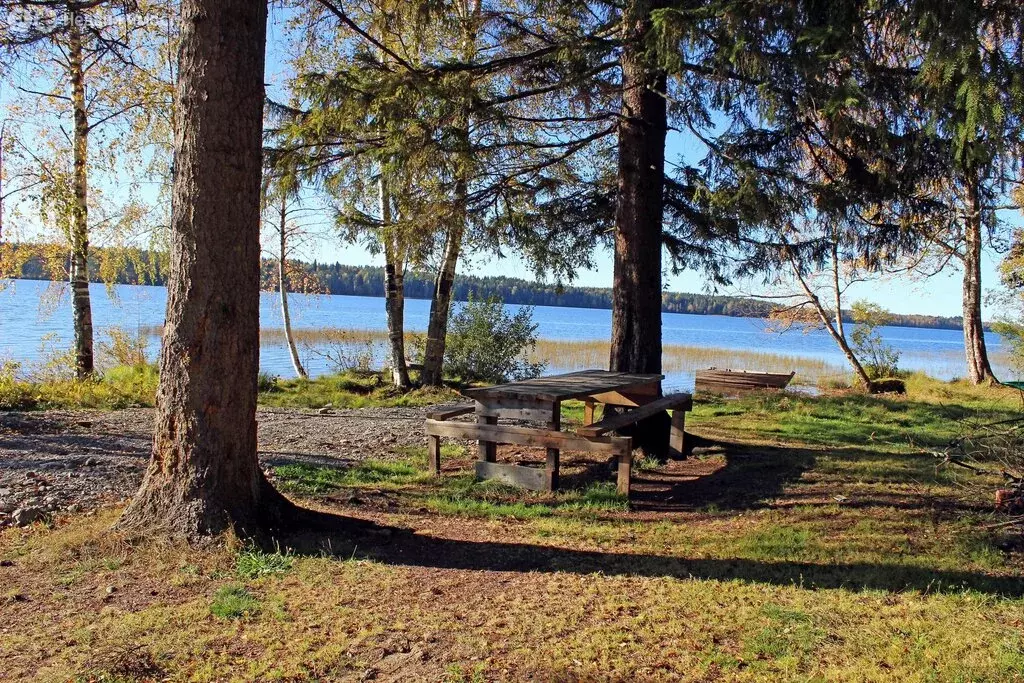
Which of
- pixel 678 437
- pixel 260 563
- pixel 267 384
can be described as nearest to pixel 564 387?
pixel 678 437

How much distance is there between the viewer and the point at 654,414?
7.84 m

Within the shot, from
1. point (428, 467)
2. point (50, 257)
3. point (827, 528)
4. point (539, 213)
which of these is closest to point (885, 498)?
point (827, 528)

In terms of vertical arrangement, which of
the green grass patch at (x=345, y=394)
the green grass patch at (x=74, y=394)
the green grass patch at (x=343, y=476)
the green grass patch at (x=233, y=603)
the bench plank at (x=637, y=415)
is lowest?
the green grass patch at (x=345, y=394)

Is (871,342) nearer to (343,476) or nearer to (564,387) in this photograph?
(564,387)

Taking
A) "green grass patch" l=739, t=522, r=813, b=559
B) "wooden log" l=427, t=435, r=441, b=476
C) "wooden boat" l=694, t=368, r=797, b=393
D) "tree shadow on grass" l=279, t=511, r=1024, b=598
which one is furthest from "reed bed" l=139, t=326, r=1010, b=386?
"tree shadow on grass" l=279, t=511, r=1024, b=598

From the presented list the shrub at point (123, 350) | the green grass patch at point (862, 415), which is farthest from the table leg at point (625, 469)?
Result: the shrub at point (123, 350)

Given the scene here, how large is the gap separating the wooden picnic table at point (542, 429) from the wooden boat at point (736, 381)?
9.63 m

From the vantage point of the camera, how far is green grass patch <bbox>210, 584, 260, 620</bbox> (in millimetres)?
3668

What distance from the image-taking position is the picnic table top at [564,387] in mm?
6442

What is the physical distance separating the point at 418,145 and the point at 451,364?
978 centimetres

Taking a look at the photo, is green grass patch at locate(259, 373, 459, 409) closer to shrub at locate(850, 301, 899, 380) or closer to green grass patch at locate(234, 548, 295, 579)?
green grass patch at locate(234, 548, 295, 579)

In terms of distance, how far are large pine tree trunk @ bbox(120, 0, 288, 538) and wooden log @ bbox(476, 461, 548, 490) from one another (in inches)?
104

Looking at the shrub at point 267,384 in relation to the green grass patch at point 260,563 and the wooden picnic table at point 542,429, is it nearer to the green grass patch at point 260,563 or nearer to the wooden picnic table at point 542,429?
the wooden picnic table at point 542,429

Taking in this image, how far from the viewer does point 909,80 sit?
6.57m
